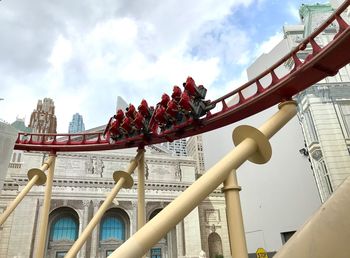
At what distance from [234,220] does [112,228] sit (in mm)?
23537

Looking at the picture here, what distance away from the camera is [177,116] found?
701cm

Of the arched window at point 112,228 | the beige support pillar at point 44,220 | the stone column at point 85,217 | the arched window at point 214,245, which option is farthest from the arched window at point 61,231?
the beige support pillar at point 44,220

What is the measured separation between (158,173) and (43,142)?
18319 mm

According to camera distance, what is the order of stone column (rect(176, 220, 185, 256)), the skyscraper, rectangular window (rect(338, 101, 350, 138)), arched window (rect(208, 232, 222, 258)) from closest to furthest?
rectangular window (rect(338, 101, 350, 138))
stone column (rect(176, 220, 185, 256))
arched window (rect(208, 232, 222, 258))
the skyscraper

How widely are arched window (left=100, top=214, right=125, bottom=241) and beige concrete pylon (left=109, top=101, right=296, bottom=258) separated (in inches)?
904

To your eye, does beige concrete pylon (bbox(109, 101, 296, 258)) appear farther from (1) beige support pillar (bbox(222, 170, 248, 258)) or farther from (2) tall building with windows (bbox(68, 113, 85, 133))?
(2) tall building with windows (bbox(68, 113, 85, 133))

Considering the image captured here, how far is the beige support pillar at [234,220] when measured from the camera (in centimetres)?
291

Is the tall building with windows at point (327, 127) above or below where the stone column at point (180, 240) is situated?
above

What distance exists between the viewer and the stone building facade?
22.0 metres

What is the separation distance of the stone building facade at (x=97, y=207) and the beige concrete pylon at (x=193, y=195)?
19779 mm

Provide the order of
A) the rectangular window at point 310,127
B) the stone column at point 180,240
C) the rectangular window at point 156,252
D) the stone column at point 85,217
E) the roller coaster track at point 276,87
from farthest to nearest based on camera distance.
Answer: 1. the rectangular window at point 156,252
2. the stone column at point 180,240
3. the stone column at point 85,217
4. the rectangular window at point 310,127
5. the roller coaster track at point 276,87

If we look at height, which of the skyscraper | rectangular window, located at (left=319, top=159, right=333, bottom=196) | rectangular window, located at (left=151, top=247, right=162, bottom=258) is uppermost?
the skyscraper

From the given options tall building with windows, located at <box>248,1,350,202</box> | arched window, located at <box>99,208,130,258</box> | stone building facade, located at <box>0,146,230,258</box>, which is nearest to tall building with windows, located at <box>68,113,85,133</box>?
stone building facade, located at <box>0,146,230,258</box>

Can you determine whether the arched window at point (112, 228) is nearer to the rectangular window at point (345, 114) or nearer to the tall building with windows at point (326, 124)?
the tall building with windows at point (326, 124)
